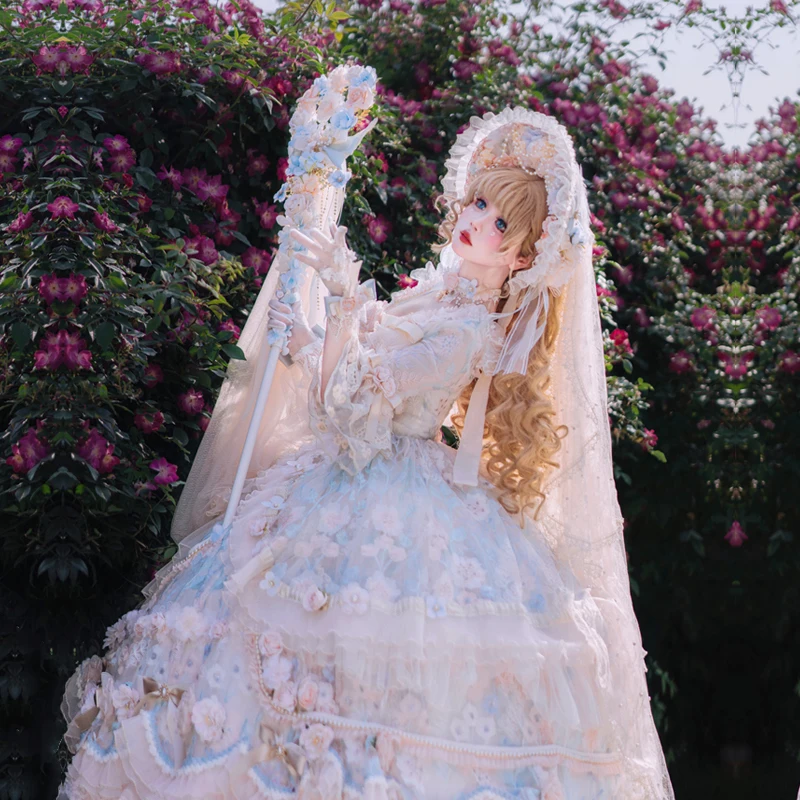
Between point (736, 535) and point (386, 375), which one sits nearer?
point (386, 375)

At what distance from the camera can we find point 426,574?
111 inches

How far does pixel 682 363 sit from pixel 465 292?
1.82 m

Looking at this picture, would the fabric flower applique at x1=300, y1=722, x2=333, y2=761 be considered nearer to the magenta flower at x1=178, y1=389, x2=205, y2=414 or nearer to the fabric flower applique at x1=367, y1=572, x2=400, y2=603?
the fabric flower applique at x1=367, y1=572, x2=400, y2=603

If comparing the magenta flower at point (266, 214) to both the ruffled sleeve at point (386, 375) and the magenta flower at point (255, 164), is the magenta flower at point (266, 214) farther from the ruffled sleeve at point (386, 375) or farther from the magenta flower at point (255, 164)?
the ruffled sleeve at point (386, 375)

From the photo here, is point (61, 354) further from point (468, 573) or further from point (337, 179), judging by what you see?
point (468, 573)

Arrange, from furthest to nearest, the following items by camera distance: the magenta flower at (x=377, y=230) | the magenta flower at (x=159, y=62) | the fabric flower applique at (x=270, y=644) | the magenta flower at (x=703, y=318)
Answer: the magenta flower at (x=703, y=318) < the magenta flower at (x=377, y=230) < the magenta flower at (x=159, y=62) < the fabric flower applique at (x=270, y=644)

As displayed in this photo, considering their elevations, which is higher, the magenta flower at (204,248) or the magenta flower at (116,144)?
the magenta flower at (116,144)

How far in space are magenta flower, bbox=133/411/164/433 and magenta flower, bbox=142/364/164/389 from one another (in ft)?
0.32

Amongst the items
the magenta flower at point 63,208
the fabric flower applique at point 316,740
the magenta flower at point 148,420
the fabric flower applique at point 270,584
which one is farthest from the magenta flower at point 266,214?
the fabric flower applique at point 316,740

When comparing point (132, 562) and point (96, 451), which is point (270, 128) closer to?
point (96, 451)

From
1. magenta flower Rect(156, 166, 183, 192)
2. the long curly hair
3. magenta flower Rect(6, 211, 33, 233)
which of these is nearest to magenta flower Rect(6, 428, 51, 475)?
magenta flower Rect(6, 211, 33, 233)

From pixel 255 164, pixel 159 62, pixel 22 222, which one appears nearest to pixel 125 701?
pixel 22 222

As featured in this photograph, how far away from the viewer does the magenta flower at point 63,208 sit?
3.31 m

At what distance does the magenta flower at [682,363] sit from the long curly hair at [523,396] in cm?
166
